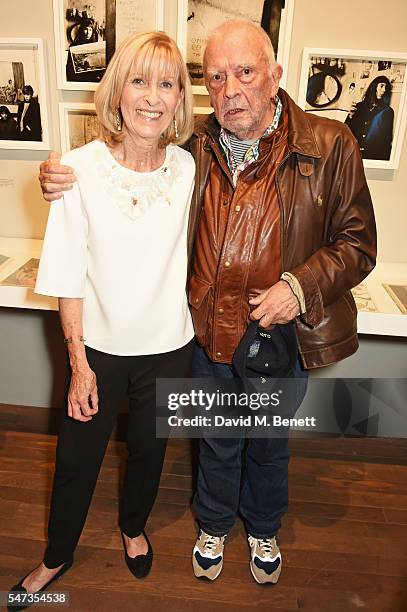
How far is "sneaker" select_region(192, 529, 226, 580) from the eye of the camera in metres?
2.02

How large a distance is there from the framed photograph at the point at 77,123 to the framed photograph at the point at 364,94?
0.87 metres

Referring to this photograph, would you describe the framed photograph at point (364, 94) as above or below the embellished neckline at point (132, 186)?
above

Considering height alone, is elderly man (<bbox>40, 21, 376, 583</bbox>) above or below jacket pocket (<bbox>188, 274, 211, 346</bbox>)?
above

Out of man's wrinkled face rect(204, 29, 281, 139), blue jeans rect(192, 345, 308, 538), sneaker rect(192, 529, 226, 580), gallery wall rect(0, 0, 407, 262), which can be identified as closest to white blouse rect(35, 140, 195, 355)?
man's wrinkled face rect(204, 29, 281, 139)

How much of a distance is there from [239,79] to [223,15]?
883 mm

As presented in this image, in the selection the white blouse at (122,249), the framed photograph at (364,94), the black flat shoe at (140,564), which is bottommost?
the black flat shoe at (140,564)

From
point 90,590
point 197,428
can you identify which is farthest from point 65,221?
point 90,590

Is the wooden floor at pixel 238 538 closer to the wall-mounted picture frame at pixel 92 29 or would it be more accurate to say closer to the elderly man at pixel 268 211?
the elderly man at pixel 268 211

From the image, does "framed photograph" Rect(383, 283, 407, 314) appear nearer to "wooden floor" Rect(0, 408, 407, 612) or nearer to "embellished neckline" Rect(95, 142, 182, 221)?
"wooden floor" Rect(0, 408, 407, 612)

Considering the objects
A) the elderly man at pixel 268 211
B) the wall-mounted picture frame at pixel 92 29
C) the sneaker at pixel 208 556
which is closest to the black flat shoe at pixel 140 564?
the sneaker at pixel 208 556

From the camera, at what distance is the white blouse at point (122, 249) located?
151 centimetres

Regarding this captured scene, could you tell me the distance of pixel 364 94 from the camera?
7.56 ft

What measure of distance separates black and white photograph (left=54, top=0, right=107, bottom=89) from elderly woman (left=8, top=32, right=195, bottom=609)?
0.92 m

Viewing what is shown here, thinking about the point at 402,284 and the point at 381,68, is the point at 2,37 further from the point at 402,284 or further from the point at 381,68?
the point at 402,284
